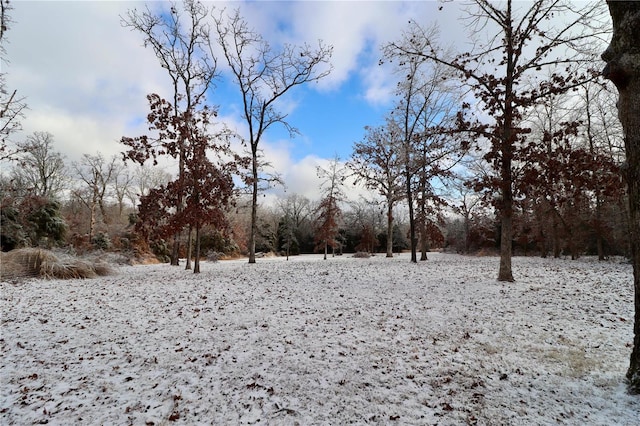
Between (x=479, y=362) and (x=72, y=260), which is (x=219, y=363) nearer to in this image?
(x=479, y=362)

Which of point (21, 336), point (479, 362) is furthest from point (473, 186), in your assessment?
point (21, 336)

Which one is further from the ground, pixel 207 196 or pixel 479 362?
pixel 207 196

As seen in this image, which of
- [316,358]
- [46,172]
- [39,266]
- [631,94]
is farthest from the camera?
[46,172]

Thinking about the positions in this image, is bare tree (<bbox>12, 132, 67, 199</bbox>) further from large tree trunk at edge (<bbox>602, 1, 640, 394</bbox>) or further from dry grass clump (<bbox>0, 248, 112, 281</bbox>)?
large tree trunk at edge (<bbox>602, 1, 640, 394</bbox>)

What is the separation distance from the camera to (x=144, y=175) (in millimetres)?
38156

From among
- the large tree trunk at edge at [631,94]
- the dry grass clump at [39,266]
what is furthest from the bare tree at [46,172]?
the large tree trunk at edge at [631,94]

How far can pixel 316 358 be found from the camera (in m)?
3.78

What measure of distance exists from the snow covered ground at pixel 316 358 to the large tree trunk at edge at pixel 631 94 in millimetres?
1081

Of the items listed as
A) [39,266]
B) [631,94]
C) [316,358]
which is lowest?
[316,358]

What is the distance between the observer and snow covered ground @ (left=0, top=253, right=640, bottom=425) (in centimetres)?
278

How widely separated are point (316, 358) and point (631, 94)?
4466 mm

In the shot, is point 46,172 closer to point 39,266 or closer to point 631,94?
point 39,266

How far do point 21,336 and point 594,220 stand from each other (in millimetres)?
22543

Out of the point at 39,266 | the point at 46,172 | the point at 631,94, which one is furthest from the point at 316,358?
the point at 46,172
